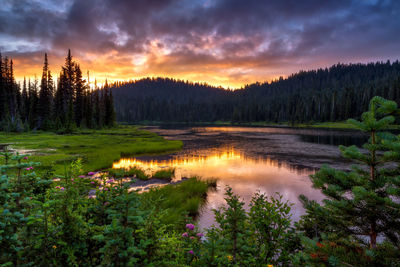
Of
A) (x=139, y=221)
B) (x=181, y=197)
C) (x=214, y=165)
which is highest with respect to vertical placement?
(x=139, y=221)

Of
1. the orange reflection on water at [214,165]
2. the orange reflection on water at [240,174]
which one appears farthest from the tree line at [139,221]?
the orange reflection on water at [214,165]

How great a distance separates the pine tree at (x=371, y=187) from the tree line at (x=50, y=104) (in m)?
61.5

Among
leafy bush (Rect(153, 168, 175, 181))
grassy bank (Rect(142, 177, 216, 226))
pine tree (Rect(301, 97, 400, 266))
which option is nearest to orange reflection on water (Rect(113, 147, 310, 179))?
leafy bush (Rect(153, 168, 175, 181))

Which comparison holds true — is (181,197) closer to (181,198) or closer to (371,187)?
(181,198)

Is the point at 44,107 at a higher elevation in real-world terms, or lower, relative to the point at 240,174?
higher

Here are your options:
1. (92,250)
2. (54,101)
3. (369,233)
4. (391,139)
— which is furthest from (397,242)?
(54,101)

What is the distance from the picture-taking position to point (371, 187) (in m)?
3.08

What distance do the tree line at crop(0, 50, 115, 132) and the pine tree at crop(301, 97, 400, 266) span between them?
6149 cm

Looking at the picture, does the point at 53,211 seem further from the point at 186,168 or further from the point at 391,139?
the point at 186,168

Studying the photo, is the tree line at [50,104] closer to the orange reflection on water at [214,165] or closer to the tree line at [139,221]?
the orange reflection on water at [214,165]

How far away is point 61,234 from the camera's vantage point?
2.80 meters

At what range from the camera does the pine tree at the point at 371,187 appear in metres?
2.91

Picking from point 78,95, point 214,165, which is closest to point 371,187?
point 214,165

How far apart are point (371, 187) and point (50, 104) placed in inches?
3066
